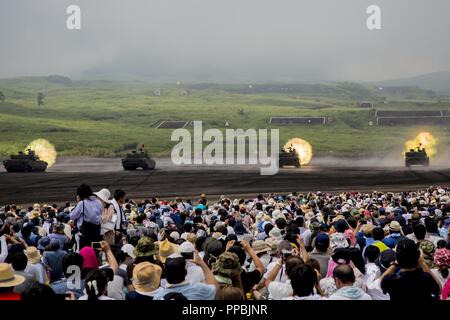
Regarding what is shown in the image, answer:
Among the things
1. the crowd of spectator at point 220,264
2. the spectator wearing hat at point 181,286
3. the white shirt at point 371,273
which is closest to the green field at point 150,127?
the crowd of spectator at point 220,264

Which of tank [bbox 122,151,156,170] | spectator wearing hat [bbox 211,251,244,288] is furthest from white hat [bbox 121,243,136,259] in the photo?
tank [bbox 122,151,156,170]

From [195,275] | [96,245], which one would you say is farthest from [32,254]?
[195,275]

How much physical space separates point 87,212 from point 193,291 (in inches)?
199

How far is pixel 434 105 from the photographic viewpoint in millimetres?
165500

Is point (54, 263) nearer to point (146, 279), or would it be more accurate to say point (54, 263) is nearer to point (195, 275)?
point (195, 275)

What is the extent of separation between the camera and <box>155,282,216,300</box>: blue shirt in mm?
7145

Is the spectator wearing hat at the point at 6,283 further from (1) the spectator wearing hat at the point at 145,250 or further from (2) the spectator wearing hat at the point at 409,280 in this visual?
(2) the spectator wearing hat at the point at 409,280

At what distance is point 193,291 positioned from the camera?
718cm

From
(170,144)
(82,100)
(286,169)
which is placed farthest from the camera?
(82,100)

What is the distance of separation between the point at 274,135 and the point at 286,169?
56.0m

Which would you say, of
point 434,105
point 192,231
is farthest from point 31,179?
point 434,105

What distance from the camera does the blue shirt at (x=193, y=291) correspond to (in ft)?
23.4

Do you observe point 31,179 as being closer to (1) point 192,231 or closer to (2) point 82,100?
Answer: (1) point 192,231

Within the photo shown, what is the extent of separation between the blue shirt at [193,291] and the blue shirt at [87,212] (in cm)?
483
